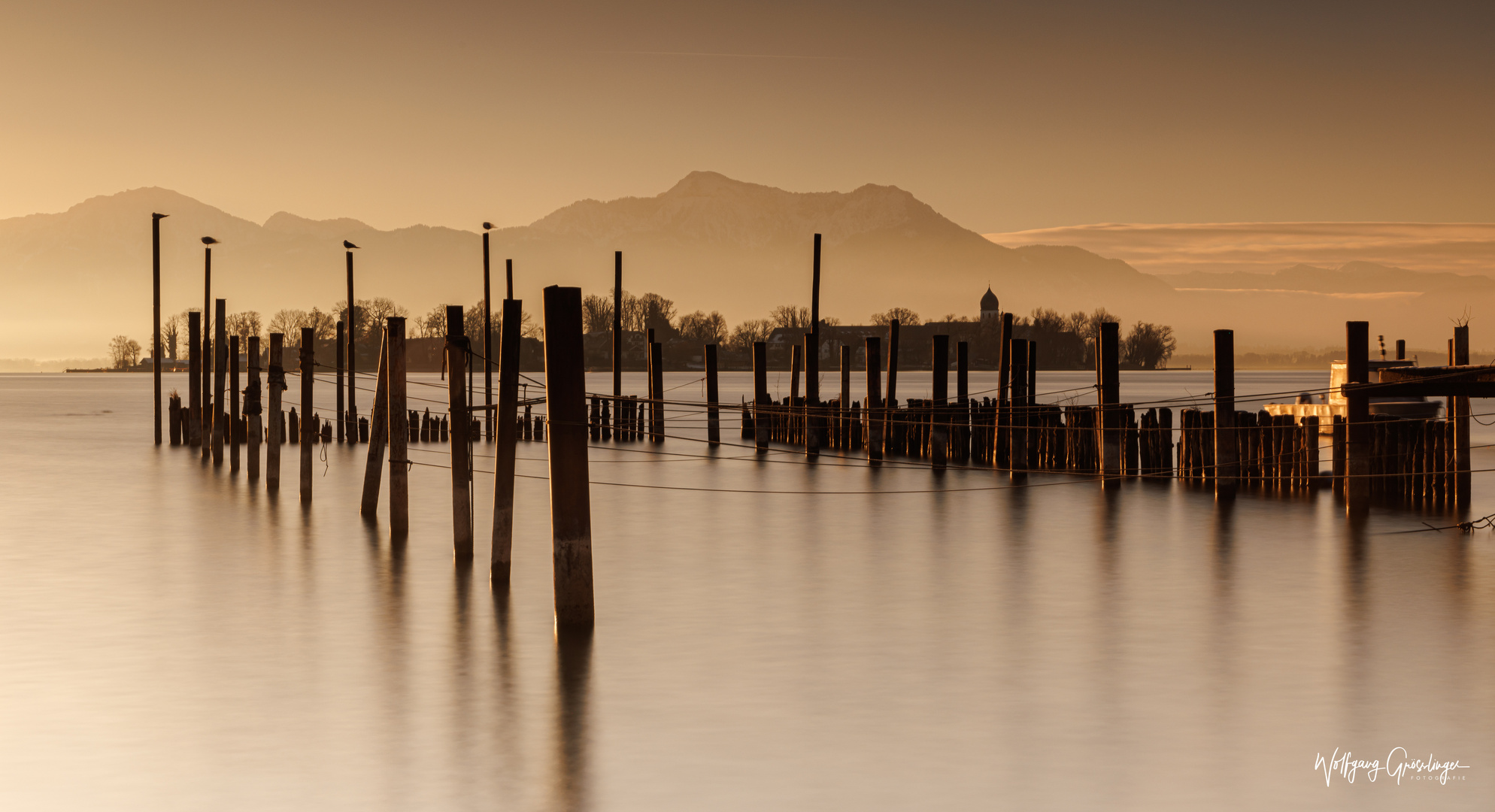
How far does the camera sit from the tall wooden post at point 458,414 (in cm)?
1438

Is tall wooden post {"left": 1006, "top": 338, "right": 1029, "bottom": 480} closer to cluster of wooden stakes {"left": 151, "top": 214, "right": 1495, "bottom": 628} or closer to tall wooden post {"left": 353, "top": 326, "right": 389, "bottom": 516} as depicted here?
cluster of wooden stakes {"left": 151, "top": 214, "right": 1495, "bottom": 628}

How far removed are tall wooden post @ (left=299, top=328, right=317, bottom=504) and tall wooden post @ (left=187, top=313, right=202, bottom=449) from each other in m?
8.73

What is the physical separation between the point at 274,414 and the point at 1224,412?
50.0ft

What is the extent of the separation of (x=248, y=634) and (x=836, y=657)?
563cm

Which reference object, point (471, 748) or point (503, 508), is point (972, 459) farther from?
point (471, 748)

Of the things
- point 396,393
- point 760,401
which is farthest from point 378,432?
point 760,401

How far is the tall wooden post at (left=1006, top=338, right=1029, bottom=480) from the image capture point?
25000 millimetres

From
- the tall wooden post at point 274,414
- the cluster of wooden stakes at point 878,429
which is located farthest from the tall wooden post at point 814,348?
the tall wooden post at point 274,414

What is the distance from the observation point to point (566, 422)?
34.7 feet

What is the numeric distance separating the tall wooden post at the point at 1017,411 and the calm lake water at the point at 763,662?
2.28 m

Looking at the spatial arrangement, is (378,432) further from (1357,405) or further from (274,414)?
(1357,405)

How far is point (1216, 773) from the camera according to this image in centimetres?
841

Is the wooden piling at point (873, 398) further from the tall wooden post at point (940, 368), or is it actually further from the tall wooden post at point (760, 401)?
the tall wooden post at point (760, 401)

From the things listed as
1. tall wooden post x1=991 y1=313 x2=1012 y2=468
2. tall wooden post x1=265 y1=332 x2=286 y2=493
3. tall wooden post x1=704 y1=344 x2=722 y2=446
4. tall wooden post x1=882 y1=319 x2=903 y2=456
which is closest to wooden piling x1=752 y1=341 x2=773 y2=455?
tall wooden post x1=704 y1=344 x2=722 y2=446
